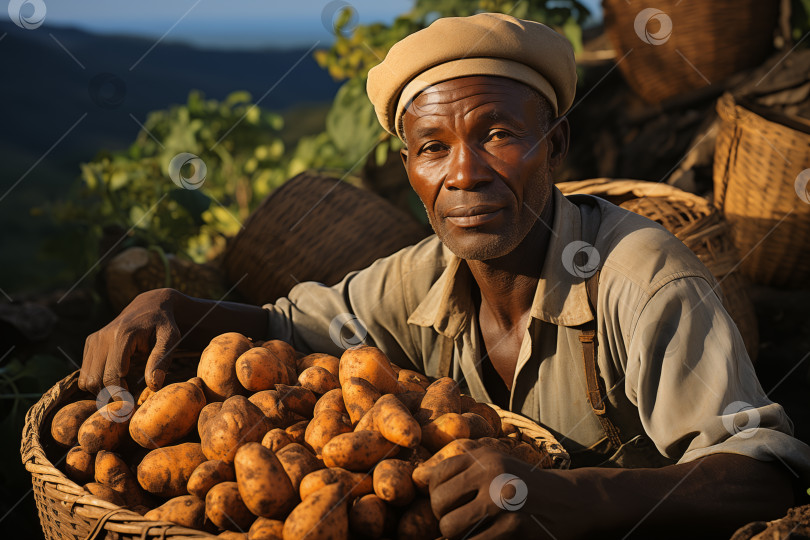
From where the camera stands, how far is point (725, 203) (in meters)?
3.74

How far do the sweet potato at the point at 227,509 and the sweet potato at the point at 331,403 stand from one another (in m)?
0.30

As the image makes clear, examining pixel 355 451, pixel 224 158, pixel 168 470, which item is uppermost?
pixel 224 158

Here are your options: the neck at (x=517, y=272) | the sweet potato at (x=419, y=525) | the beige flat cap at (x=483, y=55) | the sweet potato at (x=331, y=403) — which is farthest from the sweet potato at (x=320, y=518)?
the beige flat cap at (x=483, y=55)

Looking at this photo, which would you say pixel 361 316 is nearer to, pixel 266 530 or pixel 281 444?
pixel 281 444

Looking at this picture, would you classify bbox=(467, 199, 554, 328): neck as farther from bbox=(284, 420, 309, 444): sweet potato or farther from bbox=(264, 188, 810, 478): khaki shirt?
bbox=(284, 420, 309, 444): sweet potato

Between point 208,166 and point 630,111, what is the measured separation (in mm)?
3167

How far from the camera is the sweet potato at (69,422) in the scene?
1.91 metres

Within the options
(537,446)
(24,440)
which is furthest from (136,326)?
(537,446)

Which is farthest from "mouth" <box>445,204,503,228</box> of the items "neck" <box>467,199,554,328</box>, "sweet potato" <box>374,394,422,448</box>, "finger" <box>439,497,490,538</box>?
"finger" <box>439,497,490,538</box>

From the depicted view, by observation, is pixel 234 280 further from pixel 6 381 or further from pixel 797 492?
pixel 797 492

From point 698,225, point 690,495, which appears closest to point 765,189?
point 698,225

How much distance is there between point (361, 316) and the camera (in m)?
2.47

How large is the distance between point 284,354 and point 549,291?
0.79 m

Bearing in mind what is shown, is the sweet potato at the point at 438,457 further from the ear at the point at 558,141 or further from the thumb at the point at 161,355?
the ear at the point at 558,141
